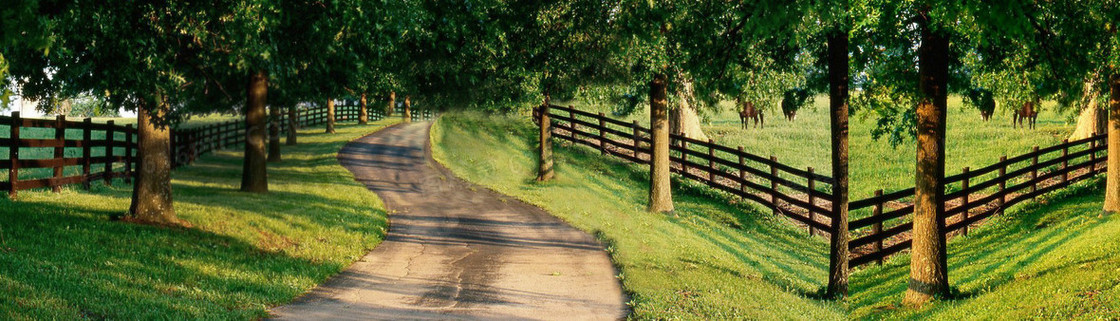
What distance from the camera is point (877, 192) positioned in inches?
748

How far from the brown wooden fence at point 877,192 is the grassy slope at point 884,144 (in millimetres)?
2294

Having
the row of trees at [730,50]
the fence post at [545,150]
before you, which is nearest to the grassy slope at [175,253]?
the row of trees at [730,50]

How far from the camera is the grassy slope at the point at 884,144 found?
33.5 metres

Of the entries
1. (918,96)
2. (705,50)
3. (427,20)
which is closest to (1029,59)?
(918,96)

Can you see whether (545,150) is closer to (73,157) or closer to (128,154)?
(128,154)

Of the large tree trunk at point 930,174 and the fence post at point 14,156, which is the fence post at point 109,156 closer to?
the fence post at point 14,156

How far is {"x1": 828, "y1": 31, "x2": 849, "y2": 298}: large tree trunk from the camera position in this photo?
12805 mm

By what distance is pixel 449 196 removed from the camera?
23828mm

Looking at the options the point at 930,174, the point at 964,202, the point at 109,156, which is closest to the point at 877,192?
the point at 964,202

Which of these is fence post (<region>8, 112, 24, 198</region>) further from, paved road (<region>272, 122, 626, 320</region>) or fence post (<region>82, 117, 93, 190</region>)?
paved road (<region>272, 122, 626, 320</region>)

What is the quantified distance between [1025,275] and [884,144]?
93.5ft

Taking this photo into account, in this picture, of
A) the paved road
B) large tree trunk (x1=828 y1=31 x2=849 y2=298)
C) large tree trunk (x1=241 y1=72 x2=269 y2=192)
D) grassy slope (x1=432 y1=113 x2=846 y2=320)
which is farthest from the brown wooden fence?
large tree trunk (x1=241 y1=72 x2=269 y2=192)

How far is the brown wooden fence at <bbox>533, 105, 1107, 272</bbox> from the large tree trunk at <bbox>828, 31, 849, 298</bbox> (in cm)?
399

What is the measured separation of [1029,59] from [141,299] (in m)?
13.2
